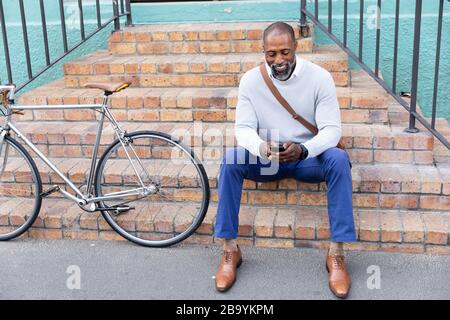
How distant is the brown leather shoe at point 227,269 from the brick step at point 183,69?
1.62 meters

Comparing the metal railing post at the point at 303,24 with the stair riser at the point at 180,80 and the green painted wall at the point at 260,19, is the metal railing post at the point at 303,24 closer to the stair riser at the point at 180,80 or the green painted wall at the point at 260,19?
the green painted wall at the point at 260,19

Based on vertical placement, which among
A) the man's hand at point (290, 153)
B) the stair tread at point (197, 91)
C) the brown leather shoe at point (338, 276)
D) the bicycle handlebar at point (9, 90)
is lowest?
the brown leather shoe at point (338, 276)

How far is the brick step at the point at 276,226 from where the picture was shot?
3.18 metres

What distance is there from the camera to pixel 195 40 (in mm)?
4605

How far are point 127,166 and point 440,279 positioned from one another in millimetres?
2013

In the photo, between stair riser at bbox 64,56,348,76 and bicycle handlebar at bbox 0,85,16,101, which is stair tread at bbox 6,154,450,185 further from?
stair riser at bbox 64,56,348,76

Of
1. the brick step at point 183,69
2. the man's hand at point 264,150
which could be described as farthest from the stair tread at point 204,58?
the man's hand at point 264,150

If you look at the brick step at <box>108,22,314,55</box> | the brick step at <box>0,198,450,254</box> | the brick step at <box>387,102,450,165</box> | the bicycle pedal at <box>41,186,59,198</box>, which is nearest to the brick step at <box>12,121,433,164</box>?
the brick step at <box>387,102,450,165</box>

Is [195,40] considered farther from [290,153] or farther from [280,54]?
[290,153]

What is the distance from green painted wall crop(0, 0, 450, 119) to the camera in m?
4.68

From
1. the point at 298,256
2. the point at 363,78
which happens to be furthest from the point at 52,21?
the point at 298,256

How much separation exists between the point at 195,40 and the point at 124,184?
159 centimetres

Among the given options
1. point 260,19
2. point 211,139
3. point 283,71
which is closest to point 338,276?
point 283,71

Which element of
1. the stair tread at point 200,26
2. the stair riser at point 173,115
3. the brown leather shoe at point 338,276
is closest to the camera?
the brown leather shoe at point 338,276
